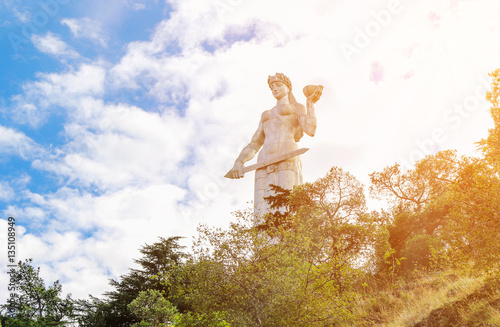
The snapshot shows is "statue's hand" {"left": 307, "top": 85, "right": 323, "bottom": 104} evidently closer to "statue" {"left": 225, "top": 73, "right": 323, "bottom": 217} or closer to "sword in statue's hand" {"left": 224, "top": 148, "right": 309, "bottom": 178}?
"statue" {"left": 225, "top": 73, "right": 323, "bottom": 217}

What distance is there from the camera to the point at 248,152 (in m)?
23.0

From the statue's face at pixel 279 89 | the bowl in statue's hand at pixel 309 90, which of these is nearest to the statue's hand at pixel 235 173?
the statue's face at pixel 279 89

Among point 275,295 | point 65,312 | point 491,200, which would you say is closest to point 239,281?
point 275,295

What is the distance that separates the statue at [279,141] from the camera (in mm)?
20562

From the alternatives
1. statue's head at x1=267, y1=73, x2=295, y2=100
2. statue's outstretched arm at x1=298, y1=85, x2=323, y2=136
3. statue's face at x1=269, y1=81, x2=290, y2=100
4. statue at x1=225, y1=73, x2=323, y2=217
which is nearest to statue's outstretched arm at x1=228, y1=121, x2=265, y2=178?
statue at x1=225, y1=73, x2=323, y2=217

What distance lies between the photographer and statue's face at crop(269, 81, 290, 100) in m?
22.8

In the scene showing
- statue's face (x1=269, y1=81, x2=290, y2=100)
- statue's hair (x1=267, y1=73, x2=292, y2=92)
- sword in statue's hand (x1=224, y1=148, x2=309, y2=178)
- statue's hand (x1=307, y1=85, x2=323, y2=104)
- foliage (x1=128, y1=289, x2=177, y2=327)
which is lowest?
foliage (x1=128, y1=289, x2=177, y2=327)

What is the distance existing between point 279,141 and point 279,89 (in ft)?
10.4

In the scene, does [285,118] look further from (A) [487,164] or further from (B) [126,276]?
(A) [487,164]

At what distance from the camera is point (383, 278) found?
16.8 metres

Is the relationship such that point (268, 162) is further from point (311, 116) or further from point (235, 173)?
point (311, 116)

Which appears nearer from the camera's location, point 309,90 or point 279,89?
point 309,90

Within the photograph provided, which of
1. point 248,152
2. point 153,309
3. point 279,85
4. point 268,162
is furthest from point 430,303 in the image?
point 279,85

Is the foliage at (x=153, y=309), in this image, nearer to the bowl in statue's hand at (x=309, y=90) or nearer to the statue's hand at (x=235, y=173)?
the statue's hand at (x=235, y=173)
